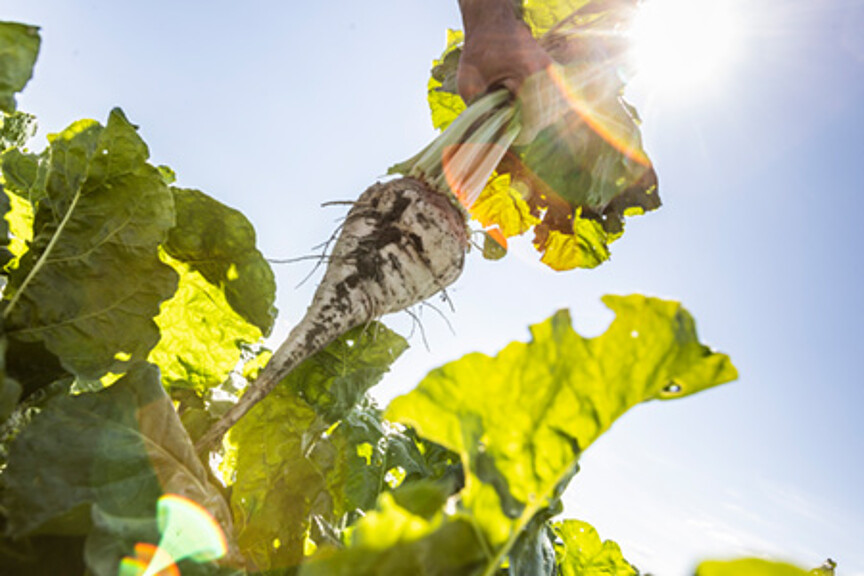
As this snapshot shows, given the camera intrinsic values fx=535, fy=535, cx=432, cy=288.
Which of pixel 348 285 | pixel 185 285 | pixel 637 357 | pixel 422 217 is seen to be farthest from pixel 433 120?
pixel 637 357

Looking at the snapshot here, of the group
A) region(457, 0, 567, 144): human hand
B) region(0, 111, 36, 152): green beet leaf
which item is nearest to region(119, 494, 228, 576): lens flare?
region(457, 0, 567, 144): human hand

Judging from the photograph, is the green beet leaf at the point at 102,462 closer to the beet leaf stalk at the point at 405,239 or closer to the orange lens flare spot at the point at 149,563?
the orange lens flare spot at the point at 149,563

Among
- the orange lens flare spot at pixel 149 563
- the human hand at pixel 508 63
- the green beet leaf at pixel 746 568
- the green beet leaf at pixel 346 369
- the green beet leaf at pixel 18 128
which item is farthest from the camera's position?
the green beet leaf at pixel 18 128

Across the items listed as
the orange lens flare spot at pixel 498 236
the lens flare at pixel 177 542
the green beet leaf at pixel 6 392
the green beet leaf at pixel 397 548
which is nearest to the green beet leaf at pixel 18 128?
the orange lens flare spot at pixel 498 236

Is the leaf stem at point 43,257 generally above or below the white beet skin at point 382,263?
below

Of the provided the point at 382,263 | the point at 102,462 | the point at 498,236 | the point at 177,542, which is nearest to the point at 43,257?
the point at 102,462

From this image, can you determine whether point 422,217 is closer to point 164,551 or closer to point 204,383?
point 204,383

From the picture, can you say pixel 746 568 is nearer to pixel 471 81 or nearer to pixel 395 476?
pixel 395 476
